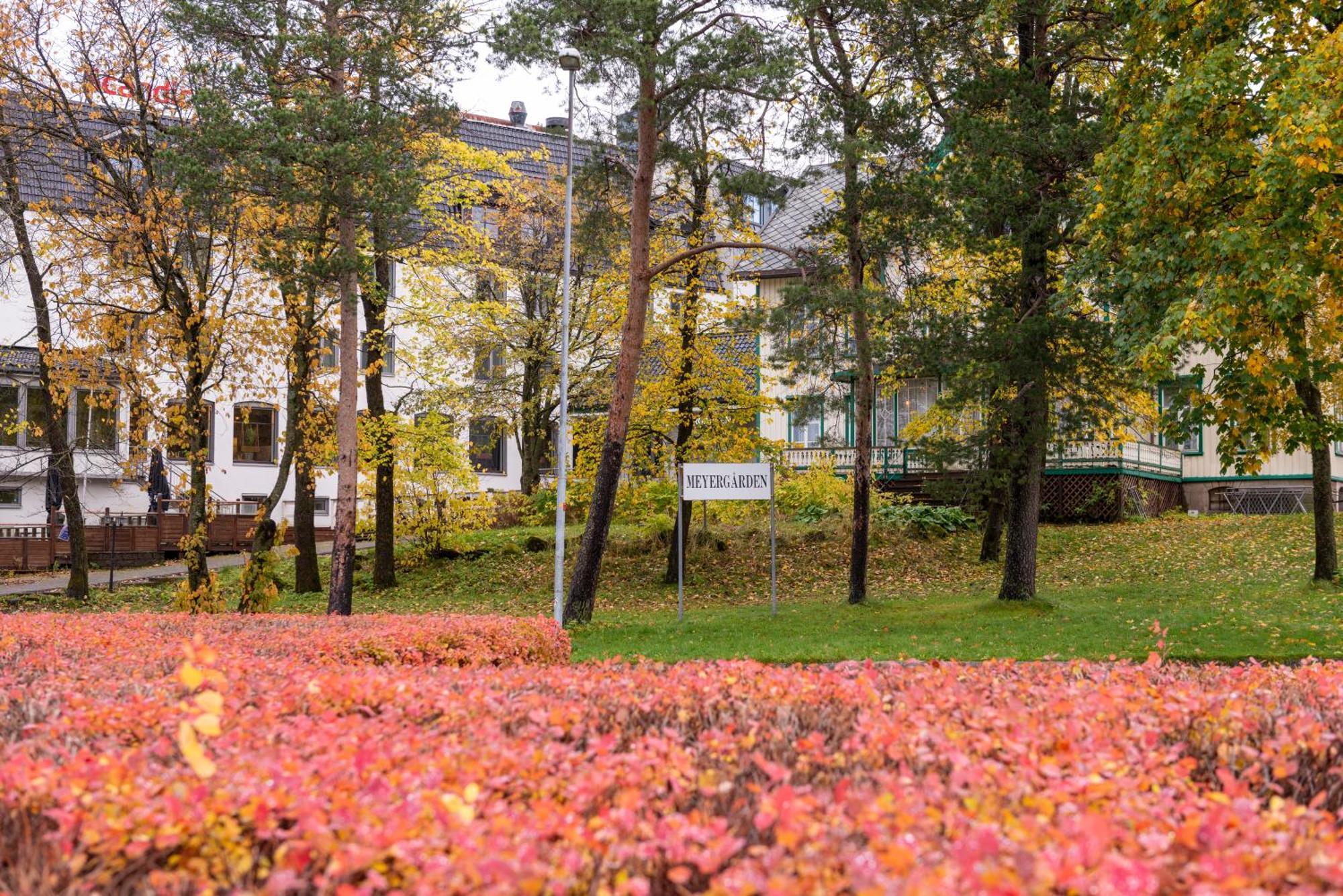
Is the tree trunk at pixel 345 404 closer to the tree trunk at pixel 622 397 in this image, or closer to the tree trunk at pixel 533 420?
the tree trunk at pixel 622 397

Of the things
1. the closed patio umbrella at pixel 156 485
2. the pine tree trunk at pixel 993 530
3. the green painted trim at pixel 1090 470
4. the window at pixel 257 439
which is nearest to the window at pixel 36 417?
the closed patio umbrella at pixel 156 485

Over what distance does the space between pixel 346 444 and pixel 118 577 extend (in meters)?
12.3

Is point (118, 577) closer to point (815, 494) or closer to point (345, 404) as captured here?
point (345, 404)

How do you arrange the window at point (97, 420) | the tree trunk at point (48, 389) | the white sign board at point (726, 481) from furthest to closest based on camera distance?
the tree trunk at point (48, 389)
the window at point (97, 420)
the white sign board at point (726, 481)

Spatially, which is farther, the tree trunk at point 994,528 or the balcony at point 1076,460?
the balcony at point 1076,460

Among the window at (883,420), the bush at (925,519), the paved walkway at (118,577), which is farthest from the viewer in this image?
the window at (883,420)

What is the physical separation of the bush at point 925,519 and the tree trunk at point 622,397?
34.9 feet

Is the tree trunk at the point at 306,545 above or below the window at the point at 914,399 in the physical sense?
below

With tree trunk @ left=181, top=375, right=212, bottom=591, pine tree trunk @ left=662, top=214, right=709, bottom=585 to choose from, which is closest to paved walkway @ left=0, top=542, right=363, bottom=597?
tree trunk @ left=181, top=375, right=212, bottom=591

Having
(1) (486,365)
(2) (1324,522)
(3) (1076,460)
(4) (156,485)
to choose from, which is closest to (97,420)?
(4) (156,485)

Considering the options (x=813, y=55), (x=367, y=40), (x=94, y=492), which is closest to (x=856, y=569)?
(x=813, y=55)

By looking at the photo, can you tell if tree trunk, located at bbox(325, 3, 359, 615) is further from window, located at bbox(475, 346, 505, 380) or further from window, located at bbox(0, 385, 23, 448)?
window, located at bbox(0, 385, 23, 448)

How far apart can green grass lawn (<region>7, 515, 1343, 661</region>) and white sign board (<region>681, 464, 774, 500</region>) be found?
211 centimetres

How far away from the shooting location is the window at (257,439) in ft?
125
